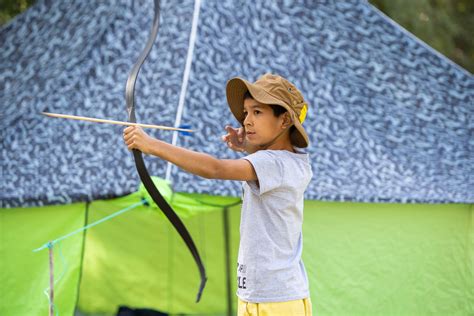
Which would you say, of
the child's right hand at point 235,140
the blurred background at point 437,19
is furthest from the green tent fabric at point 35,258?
the blurred background at point 437,19

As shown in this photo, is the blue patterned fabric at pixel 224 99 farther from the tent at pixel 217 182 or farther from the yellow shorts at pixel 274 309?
the yellow shorts at pixel 274 309

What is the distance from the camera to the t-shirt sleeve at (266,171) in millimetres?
2094

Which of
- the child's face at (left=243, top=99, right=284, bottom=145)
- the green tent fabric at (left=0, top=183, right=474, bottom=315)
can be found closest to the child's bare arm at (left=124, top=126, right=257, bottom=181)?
the child's face at (left=243, top=99, right=284, bottom=145)

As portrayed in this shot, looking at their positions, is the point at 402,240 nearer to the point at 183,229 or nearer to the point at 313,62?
the point at 313,62

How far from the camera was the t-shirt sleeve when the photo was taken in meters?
2.09

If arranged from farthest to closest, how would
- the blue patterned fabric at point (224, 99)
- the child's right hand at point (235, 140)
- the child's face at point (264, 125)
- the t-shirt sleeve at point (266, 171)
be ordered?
1. the blue patterned fabric at point (224, 99)
2. the child's right hand at point (235, 140)
3. the child's face at point (264, 125)
4. the t-shirt sleeve at point (266, 171)

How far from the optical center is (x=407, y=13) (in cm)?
629

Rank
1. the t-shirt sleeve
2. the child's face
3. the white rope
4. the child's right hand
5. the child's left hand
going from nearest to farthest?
the child's left hand
the t-shirt sleeve
the child's face
the child's right hand
the white rope

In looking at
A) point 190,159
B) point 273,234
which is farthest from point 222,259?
point 190,159

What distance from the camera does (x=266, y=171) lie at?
6.91 ft

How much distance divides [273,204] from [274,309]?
0.80ft

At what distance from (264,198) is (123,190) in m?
1.09

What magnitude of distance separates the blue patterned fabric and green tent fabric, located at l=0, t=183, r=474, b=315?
12cm

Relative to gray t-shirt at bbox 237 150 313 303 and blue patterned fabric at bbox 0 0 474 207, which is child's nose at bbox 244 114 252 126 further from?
blue patterned fabric at bbox 0 0 474 207
